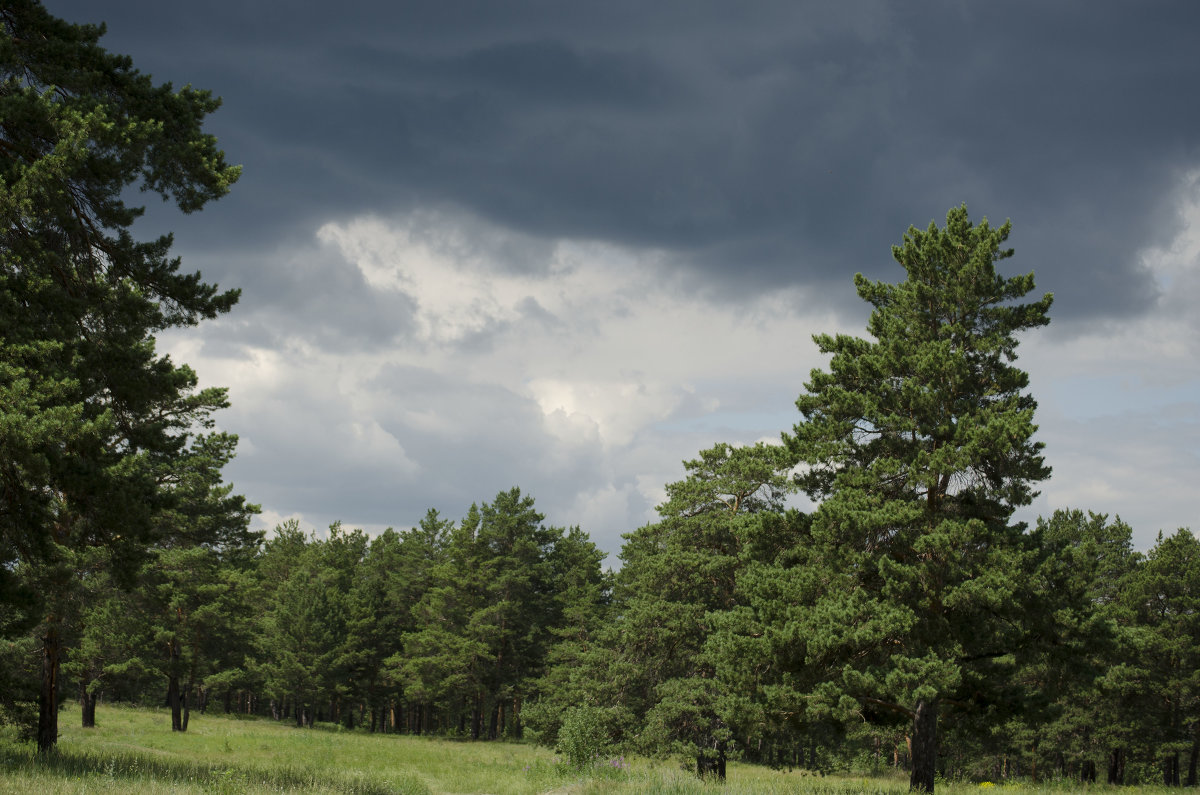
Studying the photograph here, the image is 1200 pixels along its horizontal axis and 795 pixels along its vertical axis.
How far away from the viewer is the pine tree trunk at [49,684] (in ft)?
66.8

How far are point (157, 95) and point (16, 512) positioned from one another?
691cm

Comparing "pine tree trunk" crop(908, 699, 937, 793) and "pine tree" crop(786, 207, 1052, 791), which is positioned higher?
"pine tree" crop(786, 207, 1052, 791)

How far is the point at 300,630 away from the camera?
197 feet

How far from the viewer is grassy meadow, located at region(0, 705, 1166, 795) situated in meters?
11.6

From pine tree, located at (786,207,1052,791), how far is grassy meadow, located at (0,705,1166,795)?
10.0ft

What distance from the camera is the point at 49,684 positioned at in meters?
21.3

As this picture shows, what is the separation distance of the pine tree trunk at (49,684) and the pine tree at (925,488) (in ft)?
64.2

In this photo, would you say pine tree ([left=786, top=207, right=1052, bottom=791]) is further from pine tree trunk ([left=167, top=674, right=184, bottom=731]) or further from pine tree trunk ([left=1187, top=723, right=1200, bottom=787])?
pine tree trunk ([left=167, top=674, right=184, bottom=731])

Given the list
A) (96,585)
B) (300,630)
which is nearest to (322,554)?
(300,630)

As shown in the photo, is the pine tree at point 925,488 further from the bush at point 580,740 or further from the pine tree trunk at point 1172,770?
the pine tree trunk at point 1172,770

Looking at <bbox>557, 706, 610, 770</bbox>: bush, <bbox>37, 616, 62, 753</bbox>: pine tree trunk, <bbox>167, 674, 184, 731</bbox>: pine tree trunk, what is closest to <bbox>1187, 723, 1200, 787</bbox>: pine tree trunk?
<bbox>557, 706, 610, 770</bbox>: bush

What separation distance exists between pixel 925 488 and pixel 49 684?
23889mm

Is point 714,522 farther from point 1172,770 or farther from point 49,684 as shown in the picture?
point 1172,770

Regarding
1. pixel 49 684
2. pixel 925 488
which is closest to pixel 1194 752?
pixel 925 488
